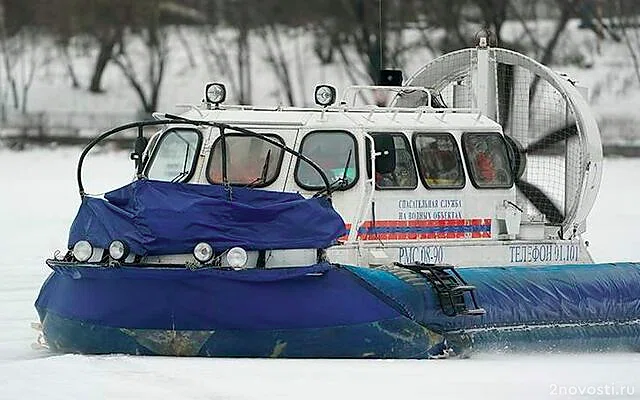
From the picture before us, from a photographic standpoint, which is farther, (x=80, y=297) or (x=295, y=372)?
(x=80, y=297)

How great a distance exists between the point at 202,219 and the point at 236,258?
0.30 meters

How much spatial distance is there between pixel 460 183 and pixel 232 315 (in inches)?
93.6

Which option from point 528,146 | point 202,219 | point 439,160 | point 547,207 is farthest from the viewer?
point 528,146

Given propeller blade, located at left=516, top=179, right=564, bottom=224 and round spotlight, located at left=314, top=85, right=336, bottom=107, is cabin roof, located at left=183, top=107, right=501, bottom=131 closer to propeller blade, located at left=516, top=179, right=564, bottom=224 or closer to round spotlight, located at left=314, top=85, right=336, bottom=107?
round spotlight, located at left=314, top=85, right=336, bottom=107

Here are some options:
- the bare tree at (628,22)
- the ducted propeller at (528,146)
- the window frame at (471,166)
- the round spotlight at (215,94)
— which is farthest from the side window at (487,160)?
the bare tree at (628,22)

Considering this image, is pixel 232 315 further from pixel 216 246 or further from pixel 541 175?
pixel 541 175

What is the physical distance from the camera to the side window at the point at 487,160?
9297mm

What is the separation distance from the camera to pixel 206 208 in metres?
7.53

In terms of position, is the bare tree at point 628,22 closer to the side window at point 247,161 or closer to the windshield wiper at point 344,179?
the windshield wiper at point 344,179

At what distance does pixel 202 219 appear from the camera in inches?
295

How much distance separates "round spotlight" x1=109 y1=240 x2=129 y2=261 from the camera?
7.47 metres

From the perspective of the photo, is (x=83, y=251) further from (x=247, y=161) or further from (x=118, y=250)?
(x=247, y=161)

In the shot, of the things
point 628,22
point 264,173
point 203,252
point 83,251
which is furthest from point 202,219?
point 628,22

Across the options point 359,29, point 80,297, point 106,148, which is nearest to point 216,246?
point 80,297
